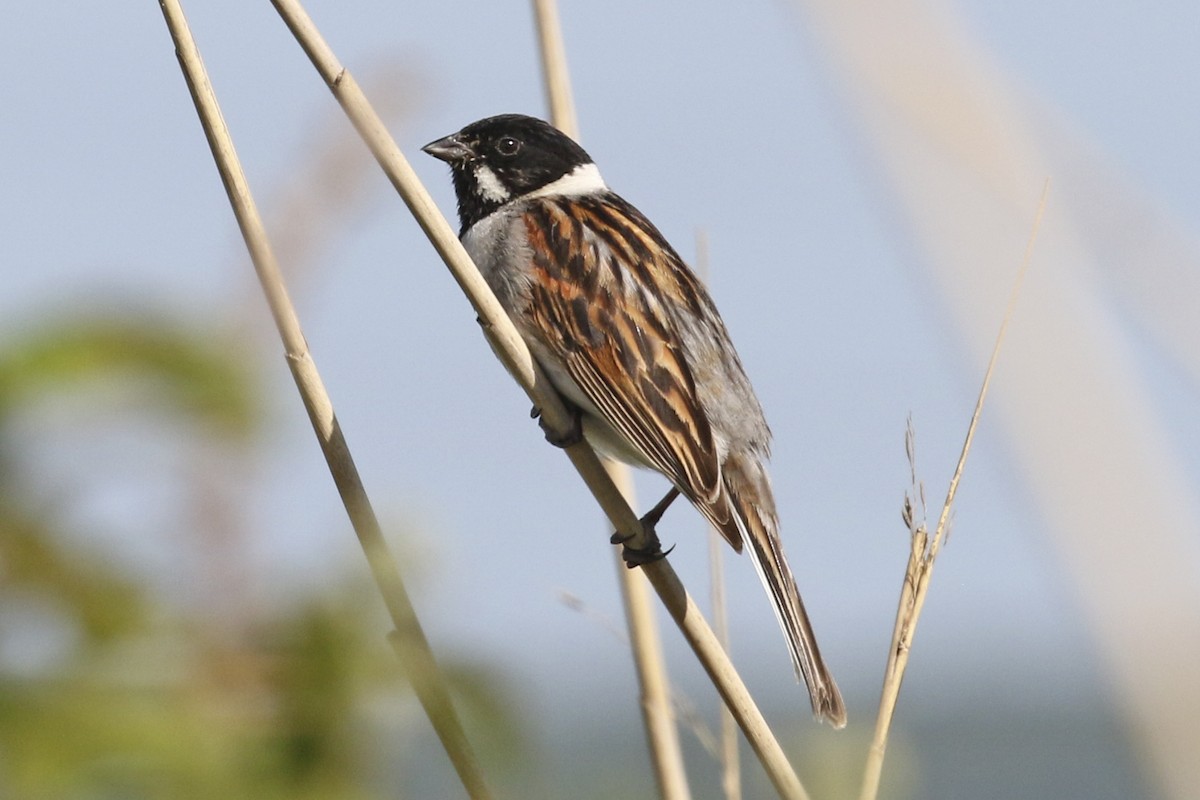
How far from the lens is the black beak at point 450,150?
183 inches

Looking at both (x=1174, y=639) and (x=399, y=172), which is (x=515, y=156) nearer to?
(x=399, y=172)

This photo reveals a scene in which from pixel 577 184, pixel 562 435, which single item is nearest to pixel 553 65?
pixel 562 435

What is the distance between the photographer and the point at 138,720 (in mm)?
1394

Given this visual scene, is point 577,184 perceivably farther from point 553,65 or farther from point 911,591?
point 911,591

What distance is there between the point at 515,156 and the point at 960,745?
14290 mm

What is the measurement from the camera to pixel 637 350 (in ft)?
13.2

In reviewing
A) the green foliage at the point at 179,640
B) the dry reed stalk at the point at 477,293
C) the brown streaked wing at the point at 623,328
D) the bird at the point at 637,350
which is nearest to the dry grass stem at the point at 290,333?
the dry reed stalk at the point at 477,293

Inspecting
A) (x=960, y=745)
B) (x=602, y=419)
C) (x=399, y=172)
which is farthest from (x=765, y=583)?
(x=960, y=745)

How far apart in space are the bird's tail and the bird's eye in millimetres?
1291

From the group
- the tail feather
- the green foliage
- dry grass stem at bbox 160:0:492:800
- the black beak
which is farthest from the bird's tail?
the green foliage

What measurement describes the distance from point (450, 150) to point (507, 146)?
0.17 meters

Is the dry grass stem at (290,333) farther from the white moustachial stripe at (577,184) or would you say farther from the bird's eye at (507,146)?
the bird's eye at (507,146)

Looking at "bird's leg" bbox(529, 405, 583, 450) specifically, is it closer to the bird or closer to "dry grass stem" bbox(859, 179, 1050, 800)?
the bird

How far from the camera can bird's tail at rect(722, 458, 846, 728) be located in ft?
10.8
